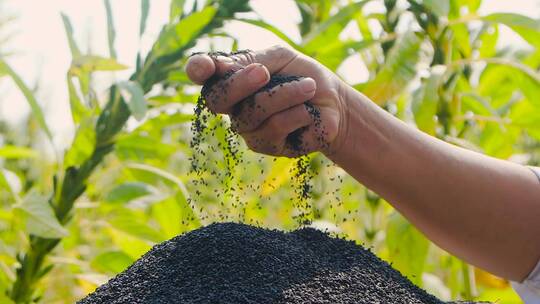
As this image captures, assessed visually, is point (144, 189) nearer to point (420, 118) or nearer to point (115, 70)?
point (115, 70)

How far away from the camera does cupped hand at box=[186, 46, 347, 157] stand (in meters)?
0.90

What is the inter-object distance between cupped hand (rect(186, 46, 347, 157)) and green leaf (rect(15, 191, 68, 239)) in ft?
1.50

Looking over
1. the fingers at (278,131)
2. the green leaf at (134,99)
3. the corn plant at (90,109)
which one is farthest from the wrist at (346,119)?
the corn plant at (90,109)

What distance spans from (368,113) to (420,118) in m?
0.40

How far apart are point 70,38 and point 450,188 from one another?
794 mm

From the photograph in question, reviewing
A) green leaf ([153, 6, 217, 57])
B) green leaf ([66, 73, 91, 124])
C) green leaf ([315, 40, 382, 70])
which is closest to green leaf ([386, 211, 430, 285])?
green leaf ([315, 40, 382, 70])

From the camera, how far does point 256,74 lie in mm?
890

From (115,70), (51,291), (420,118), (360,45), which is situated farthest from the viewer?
(51,291)

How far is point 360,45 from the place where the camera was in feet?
5.44

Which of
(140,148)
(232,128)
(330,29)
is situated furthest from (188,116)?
(232,128)

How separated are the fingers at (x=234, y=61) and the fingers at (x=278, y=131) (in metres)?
0.09

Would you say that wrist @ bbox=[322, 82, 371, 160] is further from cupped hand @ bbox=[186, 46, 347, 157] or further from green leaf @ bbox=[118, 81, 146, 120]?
green leaf @ bbox=[118, 81, 146, 120]

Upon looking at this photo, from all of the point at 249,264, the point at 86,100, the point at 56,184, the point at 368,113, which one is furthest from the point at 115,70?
the point at 249,264

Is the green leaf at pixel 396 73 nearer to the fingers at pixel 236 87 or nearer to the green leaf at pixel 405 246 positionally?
the green leaf at pixel 405 246
